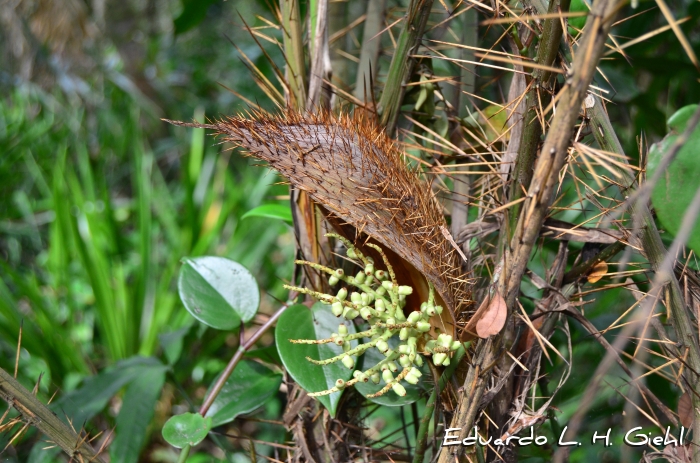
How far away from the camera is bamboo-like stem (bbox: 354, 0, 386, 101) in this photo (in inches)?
21.4

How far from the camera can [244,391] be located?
0.55m

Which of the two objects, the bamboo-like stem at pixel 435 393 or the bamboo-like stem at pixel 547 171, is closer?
the bamboo-like stem at pixel 547 171

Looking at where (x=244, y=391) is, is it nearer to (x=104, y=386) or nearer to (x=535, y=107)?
(x=104, y=386)

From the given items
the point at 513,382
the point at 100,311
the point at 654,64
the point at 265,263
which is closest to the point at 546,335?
the point at 513,382

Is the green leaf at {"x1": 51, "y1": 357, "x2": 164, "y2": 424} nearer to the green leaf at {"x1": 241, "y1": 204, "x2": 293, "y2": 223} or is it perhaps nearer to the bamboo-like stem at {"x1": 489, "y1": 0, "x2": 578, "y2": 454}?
the green leaf at {"x1": 241, "y1": 204, "x2": 293, "y2": 223}

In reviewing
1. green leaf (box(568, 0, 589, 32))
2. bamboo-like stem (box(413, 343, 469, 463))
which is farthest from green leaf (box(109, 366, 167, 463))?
green leaf (box(568, 0, 589, 32))

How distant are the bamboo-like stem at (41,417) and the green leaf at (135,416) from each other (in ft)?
0.47

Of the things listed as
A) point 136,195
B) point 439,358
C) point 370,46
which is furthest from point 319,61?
point 136,195

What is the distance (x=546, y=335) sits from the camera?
46 cm

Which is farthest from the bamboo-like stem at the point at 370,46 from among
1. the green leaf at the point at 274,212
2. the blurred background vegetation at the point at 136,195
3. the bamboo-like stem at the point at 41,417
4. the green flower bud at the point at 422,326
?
the bamboo-like stem at the point at 41,417

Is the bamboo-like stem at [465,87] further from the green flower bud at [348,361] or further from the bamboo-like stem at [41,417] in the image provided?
the bamboo-like stem at [41,417]

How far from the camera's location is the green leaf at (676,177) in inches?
12.4

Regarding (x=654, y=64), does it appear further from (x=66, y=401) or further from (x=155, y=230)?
(x=155, y=230)

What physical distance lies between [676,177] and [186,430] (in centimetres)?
45
